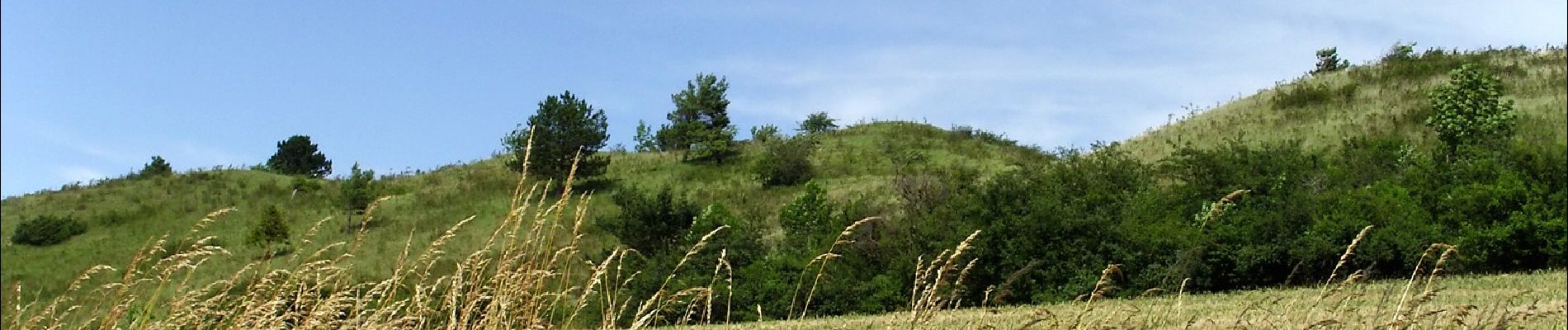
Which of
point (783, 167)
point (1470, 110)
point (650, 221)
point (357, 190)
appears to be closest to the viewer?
point (1470, 110)

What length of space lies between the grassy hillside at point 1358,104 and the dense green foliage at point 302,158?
3511 centimetres

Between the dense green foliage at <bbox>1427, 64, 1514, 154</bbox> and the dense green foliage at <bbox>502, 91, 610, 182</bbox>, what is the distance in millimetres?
27674

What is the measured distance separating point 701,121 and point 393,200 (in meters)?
14.5

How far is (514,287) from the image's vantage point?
132 inches

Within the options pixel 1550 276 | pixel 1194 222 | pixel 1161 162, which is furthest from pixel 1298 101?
pixel 1550 276

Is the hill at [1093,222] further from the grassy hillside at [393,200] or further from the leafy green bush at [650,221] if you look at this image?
the grassy hillside at [393,200]

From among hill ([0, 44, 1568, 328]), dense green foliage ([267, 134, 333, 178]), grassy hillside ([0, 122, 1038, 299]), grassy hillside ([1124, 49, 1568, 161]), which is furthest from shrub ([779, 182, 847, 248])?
dense green foliage ([267, 134, 333, 178])

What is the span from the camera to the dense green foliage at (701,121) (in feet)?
169

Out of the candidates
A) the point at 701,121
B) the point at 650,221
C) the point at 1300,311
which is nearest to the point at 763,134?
the point at 701,121

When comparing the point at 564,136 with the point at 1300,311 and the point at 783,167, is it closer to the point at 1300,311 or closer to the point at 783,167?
the point at 783,167

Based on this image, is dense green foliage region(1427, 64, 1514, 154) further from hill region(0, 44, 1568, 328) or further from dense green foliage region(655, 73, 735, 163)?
dense green foliage region(655, 73, 735, 163)

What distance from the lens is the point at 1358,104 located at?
4159 cm

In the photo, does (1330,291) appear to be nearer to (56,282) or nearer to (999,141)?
(56,282)

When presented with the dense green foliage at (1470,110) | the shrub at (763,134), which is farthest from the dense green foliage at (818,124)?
the dense green foliage at (1470,110)
